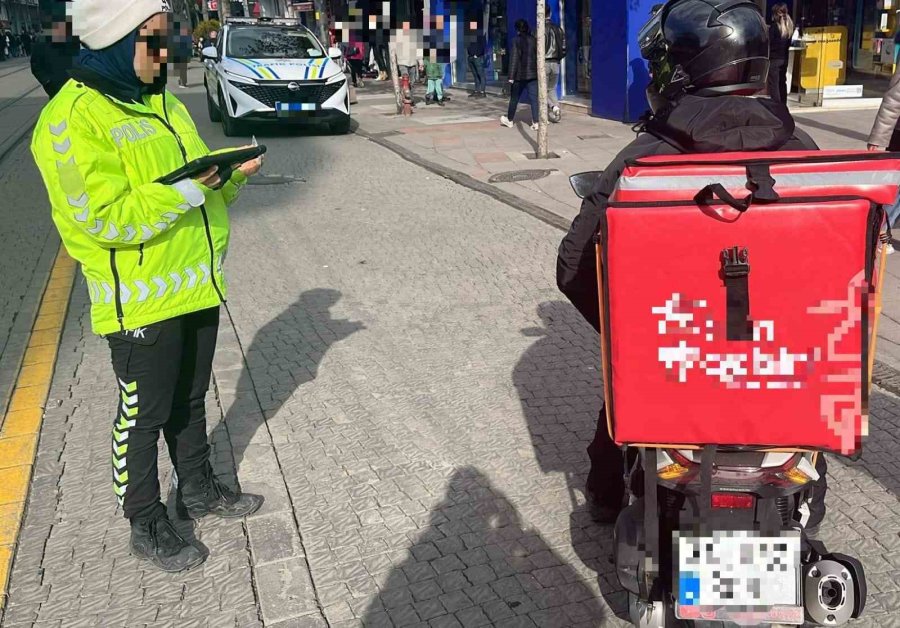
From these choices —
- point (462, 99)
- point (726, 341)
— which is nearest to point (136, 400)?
point (726, 341)

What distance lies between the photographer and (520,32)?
13602 millimetres

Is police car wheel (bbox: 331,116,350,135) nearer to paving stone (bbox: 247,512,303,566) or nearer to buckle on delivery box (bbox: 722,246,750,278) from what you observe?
paving stone (bbox: 247,512,303,566)

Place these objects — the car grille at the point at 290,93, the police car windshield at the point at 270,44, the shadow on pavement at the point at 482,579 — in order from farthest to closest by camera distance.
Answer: the police car windshield at the point at 270,44 < the car grille at the point at 290,93 < the shadow on pavement at the point at 482,579

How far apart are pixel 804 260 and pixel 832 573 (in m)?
0.84

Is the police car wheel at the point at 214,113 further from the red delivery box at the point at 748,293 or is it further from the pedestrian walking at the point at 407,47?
the red delivery box at the point at 748,293

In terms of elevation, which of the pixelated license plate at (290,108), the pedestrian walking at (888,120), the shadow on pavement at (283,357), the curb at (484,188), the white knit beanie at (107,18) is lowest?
the shadow on pavement at (283,357)

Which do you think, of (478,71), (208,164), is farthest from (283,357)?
(478,71)

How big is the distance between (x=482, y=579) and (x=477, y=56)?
19.0m

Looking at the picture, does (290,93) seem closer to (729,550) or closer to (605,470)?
(605,470)

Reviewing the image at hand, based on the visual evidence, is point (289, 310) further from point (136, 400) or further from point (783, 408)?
point (783, 408)

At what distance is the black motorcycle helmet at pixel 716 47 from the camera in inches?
96.0

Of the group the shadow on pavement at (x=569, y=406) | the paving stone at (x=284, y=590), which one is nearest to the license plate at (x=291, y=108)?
the shadow on pavement at (x=569, y=406)

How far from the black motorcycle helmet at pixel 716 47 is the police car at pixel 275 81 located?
12739mm

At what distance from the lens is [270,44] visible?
16.0m
